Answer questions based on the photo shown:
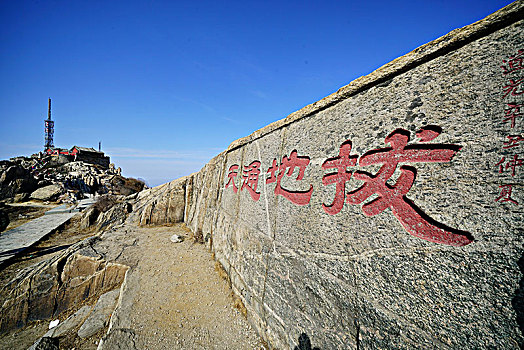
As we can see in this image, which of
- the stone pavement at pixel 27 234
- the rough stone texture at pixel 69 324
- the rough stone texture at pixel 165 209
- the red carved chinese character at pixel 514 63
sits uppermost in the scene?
the red carved chinese character at pixel 514 63

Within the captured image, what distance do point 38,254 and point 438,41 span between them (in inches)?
474

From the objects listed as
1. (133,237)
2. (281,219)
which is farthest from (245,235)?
(133,237)

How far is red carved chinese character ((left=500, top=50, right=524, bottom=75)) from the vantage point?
1.04 m

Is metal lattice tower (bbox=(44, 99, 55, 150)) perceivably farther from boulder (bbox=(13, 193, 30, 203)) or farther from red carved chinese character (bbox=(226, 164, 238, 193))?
red carved chinese character (bbox=(226, 164, 238, 193))

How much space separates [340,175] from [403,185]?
504 millimetres

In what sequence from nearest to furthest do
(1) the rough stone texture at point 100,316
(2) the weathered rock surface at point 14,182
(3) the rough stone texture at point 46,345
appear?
(3) the rough stone texture at point 46,345
(1) the rough stone texture at point 100,316
(2) the weathered rock surface at point 14,182

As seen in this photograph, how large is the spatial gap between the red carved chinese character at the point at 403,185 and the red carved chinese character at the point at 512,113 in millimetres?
221

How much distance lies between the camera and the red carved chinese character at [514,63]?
104 centimetres

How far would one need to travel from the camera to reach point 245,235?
11.0 feet

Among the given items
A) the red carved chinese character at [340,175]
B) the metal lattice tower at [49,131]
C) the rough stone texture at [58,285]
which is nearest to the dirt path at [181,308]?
the rough stone texture at [58,285]

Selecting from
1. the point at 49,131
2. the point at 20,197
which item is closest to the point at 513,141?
the point at 20,197

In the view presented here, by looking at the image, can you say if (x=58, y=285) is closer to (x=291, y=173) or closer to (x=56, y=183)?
(x=291, y=173)

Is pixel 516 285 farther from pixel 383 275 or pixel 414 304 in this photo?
pixel 383 275

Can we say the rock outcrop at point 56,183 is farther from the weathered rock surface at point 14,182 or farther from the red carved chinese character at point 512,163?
the red carved chinese character at point 512,163
